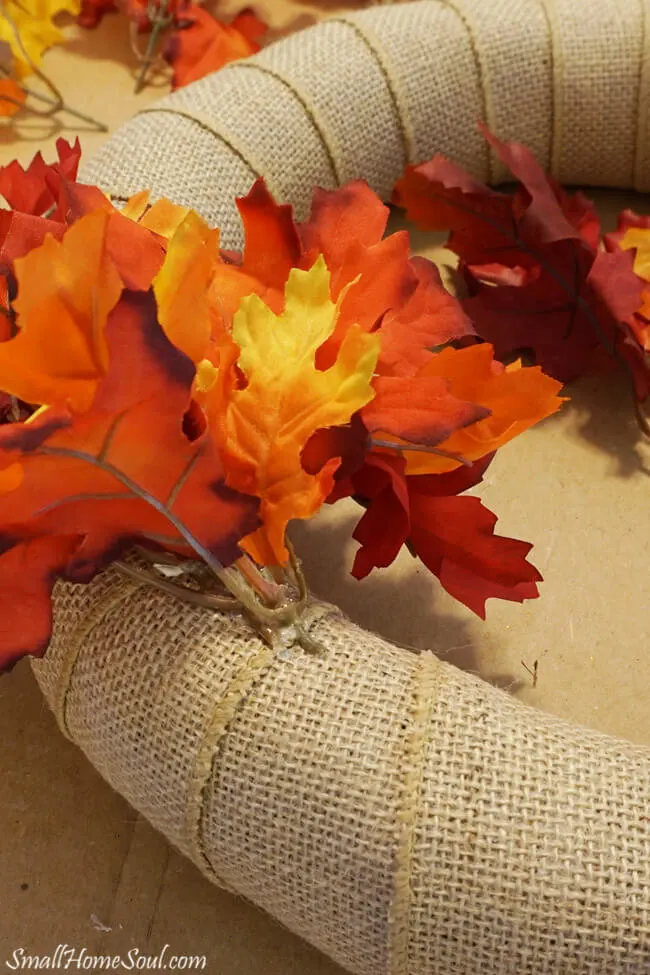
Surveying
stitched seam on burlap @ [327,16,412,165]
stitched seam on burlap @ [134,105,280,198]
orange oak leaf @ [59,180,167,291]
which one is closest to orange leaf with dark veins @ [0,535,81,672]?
orange oak leaf @ [59,180,167,291]

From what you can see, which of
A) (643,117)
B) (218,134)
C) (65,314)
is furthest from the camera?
(643,117)

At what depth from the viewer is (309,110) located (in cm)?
71

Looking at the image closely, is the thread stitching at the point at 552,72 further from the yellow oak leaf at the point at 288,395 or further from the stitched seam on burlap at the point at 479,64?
the yellow oak leaf at the point at 288,395

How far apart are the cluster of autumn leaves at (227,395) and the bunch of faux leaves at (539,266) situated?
198 mm

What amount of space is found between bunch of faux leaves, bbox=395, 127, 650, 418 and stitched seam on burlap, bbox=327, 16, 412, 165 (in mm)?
56

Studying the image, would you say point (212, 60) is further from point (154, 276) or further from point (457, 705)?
point (457, 705)

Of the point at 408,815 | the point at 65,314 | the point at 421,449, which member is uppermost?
the point at 65,314

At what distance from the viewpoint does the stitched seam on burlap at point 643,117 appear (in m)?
0.76

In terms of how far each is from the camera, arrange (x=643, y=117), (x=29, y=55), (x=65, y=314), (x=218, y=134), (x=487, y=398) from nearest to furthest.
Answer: (x=65, y=314), (x=487, y=398), (x=218, y=134), (x=643, y=117), (x=29, y=55)

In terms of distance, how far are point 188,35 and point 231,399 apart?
0.63 m

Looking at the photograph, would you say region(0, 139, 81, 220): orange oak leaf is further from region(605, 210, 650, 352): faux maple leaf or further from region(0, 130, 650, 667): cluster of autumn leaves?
region(605, 210, 650, 352): faux maple leaf

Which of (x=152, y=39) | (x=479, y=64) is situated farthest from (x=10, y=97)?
(x=479, y=64)

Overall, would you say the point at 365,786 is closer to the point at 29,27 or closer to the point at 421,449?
the point at 421,449

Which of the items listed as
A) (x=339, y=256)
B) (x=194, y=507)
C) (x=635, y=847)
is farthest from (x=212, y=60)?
(x=635, y=847)
